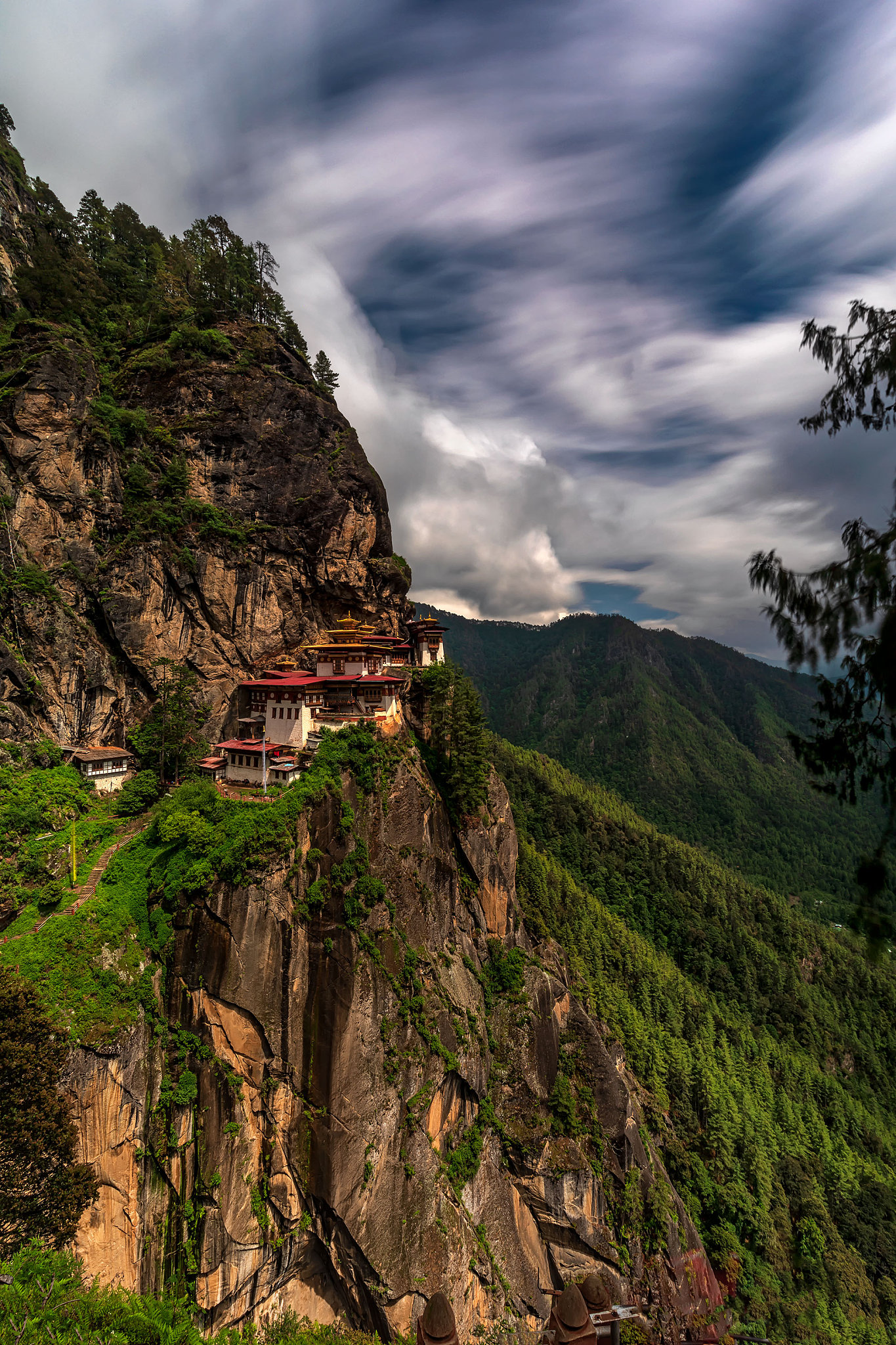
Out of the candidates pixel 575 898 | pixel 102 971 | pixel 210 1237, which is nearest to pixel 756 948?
pixel 575 898

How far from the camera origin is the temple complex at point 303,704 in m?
29.2

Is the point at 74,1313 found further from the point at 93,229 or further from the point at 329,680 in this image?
the point at 93,229

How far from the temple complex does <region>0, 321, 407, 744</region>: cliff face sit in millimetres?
2867

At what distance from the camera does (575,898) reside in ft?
223

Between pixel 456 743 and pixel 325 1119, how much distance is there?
20.2 metres

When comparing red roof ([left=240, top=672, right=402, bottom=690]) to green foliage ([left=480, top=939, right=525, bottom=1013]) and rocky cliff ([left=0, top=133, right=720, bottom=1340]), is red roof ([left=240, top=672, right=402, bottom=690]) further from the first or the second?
green foliage ([left=480, top=939, right=525, bottom=1013])

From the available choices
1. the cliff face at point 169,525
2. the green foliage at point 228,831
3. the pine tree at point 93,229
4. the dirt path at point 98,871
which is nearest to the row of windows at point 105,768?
the cliff face at point 169,525

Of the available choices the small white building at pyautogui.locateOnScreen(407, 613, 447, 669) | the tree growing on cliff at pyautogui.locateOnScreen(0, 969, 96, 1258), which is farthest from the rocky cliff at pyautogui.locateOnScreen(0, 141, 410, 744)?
the tree growing on cliff at pyautogui.locateOnScreen(0, 969, 96, 1258)

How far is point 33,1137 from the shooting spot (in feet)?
49.9

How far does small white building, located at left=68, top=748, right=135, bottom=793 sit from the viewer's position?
1148 inches

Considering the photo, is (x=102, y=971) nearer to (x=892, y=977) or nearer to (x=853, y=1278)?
(x=853, y=1278)

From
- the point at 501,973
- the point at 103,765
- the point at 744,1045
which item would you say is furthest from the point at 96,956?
the point at 744,1045

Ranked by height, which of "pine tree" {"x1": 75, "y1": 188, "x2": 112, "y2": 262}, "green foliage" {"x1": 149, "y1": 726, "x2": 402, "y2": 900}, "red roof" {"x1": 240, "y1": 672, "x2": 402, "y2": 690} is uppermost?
"pine tree" {"x1": 75, "y1": 188, "x2": 112, "y2": 262}

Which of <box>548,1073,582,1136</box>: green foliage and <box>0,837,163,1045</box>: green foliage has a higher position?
<box>0,837,163,1045</box>: green foliage
